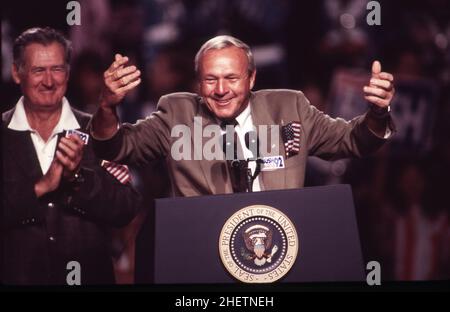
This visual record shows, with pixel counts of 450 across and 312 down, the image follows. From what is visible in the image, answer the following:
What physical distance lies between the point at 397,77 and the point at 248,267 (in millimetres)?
1471

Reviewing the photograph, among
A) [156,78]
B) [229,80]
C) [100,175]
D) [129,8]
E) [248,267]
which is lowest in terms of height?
[248,267]

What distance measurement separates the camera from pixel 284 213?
2646 millimetres

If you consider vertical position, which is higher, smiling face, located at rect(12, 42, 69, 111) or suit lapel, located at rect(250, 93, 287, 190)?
smiling face, located at rect(12, 42, 69, 111)

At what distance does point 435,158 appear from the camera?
3.77 metres

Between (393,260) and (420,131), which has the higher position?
(420,131)

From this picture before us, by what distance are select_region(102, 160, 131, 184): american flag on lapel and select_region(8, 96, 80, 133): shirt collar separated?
207 mm

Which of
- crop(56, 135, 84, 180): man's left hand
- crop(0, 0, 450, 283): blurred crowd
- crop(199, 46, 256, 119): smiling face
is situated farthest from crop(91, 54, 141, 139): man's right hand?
crop(0, 0, 450, 283): blurred crowd

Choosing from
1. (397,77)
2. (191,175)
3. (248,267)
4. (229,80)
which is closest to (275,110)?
(229,80)

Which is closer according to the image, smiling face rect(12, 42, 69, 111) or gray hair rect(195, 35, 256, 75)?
gray hair rect(195, 35, 256, 75)

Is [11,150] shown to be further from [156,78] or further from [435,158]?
[435,158]

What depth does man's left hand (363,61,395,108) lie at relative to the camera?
8.59 feet

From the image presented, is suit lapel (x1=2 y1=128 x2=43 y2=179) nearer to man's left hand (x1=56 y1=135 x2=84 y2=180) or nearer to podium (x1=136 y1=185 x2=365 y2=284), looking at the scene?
man's left hand (x1=56 y1=135 x2=84 y2=180)

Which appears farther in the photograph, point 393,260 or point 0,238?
point 393,260

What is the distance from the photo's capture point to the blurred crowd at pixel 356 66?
3596 millimetres
